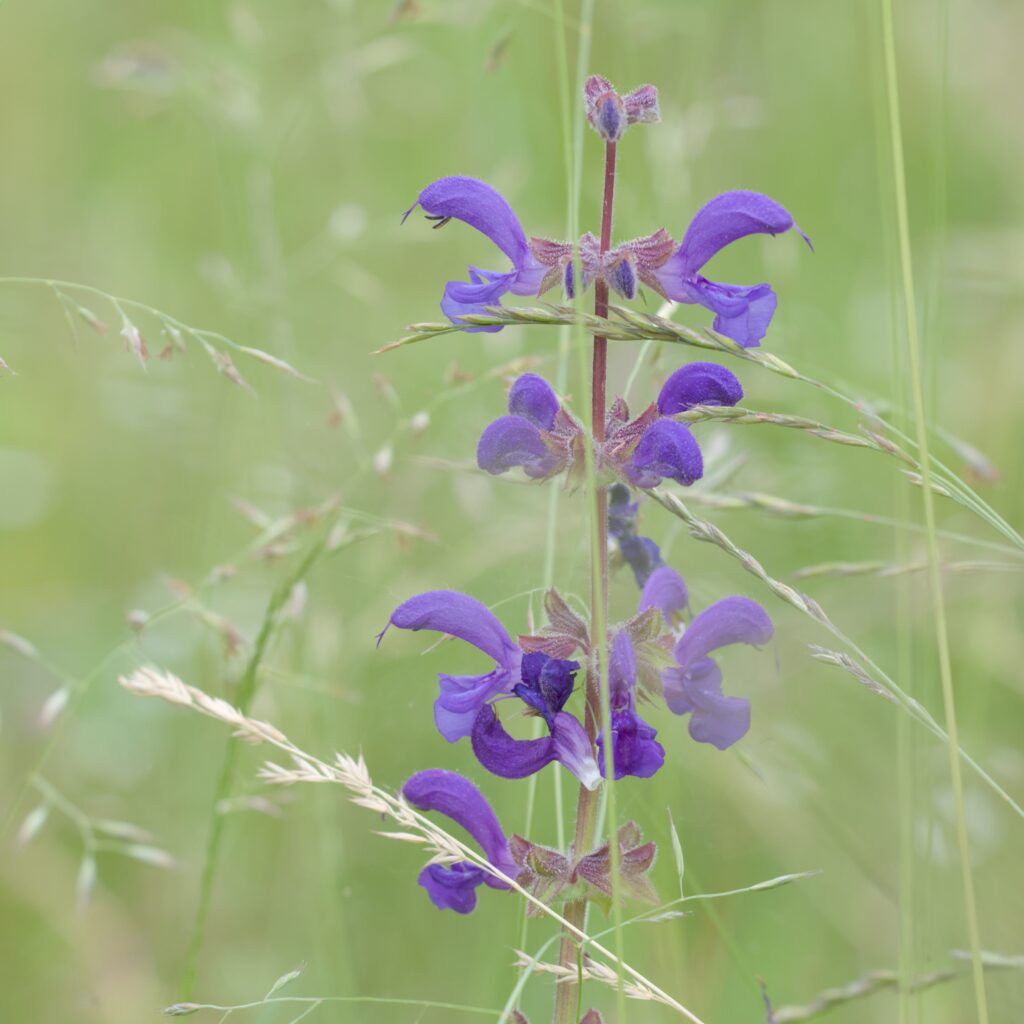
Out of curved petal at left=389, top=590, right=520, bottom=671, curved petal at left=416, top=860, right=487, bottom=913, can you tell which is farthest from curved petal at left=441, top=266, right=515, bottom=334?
curved petal at left=416, top=860, right=487, bottom=913

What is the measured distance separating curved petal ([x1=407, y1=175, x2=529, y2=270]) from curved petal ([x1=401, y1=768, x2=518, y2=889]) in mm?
729

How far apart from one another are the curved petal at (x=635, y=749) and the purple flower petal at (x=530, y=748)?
3cm

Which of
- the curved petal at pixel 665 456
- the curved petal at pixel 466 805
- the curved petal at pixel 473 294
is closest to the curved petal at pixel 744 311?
the curved petal at pixel 665 456

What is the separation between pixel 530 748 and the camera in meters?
1.60

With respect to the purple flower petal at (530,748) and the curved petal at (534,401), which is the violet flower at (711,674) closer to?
the purple flower petal at (530,748)

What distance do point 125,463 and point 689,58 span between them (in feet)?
6.67

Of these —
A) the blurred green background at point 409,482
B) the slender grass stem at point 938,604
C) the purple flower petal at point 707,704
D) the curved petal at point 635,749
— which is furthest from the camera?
the blurred green background at point 409,482

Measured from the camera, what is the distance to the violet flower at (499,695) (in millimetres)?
1566

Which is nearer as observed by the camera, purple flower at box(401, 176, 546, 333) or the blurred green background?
purple flower at box(401, 176, 546, 333)

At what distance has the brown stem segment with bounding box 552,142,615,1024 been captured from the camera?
1.60 m

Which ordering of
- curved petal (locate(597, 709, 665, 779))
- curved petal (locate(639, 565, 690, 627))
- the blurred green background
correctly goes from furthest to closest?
the blurred green background
curved petal (locate(639, 565, 690, 627))
curved petal (locate(597, 709, 665, 779))

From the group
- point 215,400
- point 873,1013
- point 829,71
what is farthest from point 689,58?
point 873,1013

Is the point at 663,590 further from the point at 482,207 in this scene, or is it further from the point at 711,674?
the point at 482,207

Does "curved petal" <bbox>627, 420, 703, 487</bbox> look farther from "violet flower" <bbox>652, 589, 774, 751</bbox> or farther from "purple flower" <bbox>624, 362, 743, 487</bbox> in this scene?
"violet flower" <bbox>652, 589, 774, 751</bbox>
